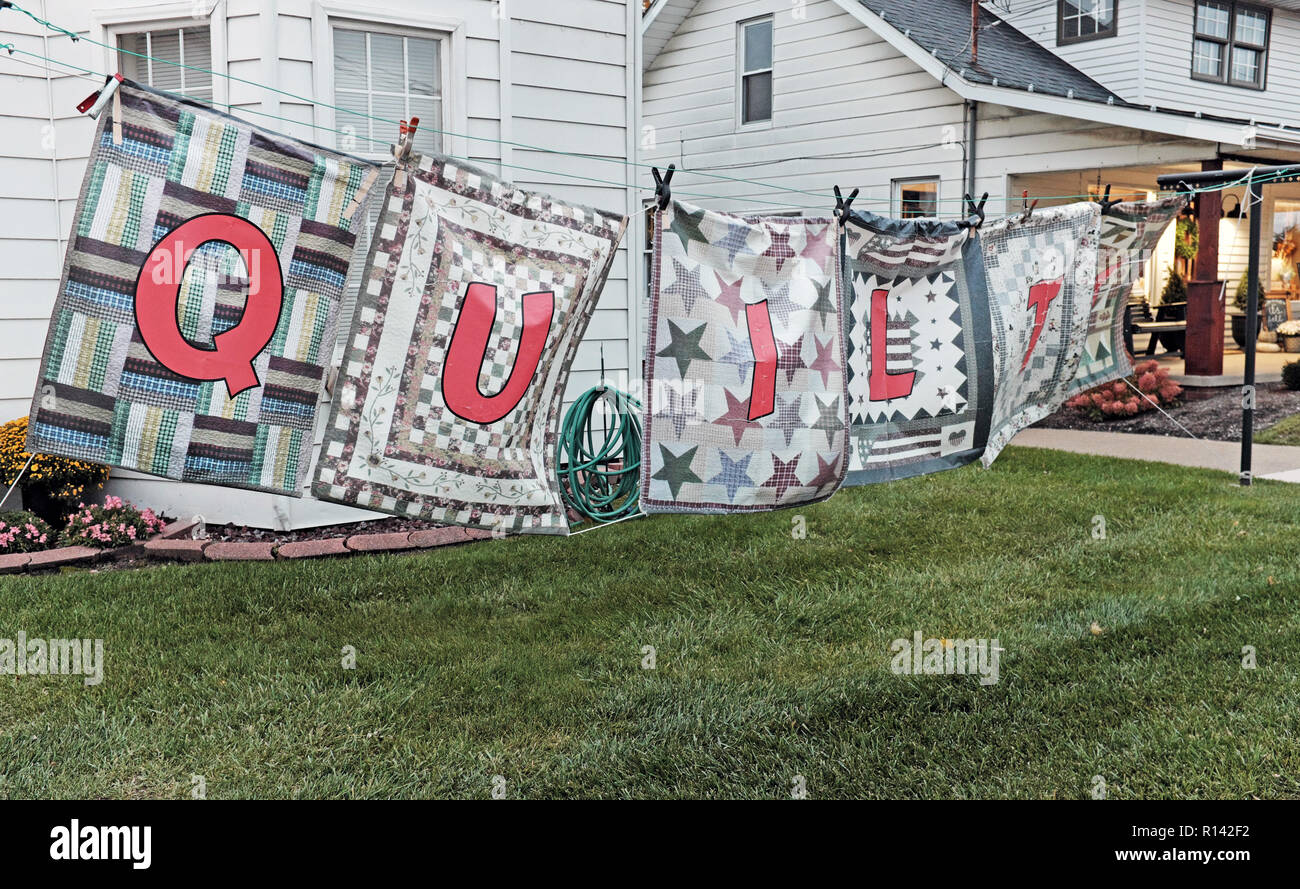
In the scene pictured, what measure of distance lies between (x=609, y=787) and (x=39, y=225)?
5.65 m

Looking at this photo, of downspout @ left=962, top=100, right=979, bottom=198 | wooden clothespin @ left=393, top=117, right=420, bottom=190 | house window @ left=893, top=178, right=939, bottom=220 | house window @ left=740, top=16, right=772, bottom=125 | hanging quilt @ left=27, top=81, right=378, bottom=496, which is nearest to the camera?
hanging quilt @ left=27, top=81, right=378, bottom=496

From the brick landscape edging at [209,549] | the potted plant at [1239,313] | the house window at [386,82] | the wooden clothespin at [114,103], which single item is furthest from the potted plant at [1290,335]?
the wooden clothespin at [114,103]

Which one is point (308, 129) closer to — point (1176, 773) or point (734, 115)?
point (1176, 773)

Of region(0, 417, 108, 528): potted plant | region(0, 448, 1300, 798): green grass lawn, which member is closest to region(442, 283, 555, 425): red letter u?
region(0, 448, 1300, 798): green grass lawn

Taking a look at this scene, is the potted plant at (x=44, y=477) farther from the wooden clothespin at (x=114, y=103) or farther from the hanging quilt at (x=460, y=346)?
the wooden clothespin at (x=114, y=103)

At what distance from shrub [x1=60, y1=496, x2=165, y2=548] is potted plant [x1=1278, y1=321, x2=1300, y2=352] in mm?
16878

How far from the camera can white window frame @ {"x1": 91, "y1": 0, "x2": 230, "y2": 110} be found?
6699 mm

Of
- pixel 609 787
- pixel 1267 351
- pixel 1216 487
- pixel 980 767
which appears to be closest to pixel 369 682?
pixel 609 787

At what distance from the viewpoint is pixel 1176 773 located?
3727 mm

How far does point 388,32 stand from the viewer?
714 cm

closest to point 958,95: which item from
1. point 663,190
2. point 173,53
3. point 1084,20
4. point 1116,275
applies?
point 1084,20

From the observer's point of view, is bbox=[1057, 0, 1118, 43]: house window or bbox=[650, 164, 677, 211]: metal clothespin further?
bbox=[1057, 0, 1118, 43]: house window

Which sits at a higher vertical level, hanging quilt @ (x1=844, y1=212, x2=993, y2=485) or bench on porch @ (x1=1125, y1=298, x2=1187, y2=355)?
bench on porch @ (x1=1125, y1=298, x2=1187, y2=355)

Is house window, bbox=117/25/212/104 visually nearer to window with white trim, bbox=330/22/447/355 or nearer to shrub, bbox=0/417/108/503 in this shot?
window with white trim, bbox=330/22/447/355
